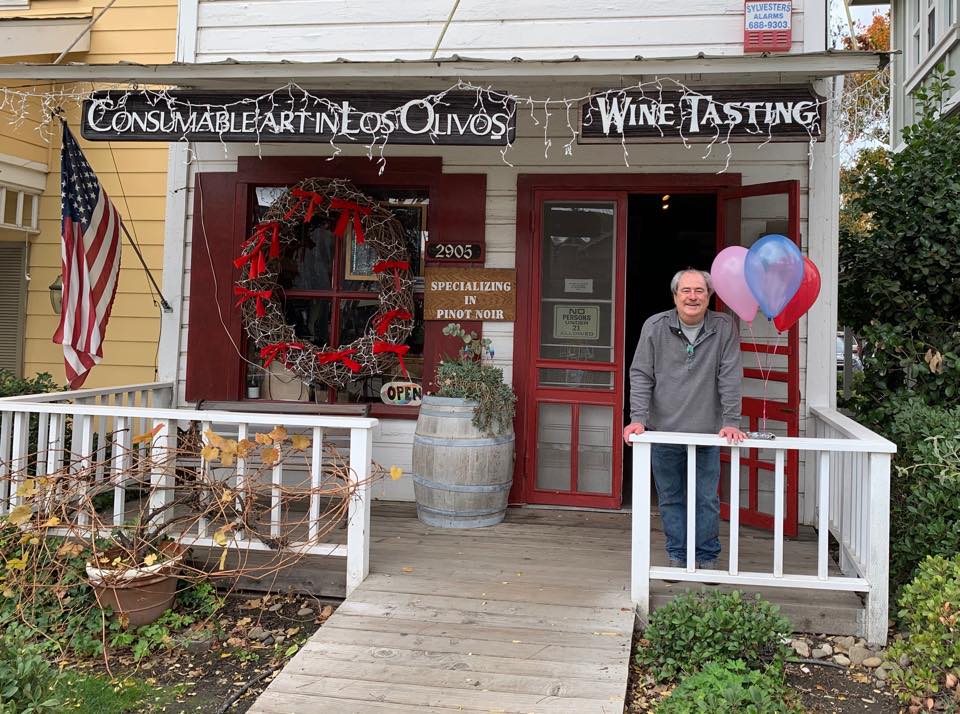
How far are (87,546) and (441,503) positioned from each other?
6.30 feet

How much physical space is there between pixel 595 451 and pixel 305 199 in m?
2.70

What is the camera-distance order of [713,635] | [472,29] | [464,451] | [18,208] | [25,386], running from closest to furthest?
[713,635] → [464,451] → [472,29] → [25,386] → [18,208]

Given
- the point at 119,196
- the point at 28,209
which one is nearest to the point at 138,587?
the point at 119,196

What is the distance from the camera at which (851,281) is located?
497 centimetres

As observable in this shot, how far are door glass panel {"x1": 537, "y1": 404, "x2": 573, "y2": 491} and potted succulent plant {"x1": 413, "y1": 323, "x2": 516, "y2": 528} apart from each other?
527 mm

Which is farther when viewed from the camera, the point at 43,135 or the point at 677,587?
the point at 43,135

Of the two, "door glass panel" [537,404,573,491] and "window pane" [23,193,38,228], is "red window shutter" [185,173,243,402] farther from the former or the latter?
"door glass panel" [537,404,573,491]

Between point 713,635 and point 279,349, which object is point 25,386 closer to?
point 279,349

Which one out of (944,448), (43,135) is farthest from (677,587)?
(43,135)

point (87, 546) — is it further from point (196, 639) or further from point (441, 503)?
point (441, 503)

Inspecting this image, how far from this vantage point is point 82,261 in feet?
15.6

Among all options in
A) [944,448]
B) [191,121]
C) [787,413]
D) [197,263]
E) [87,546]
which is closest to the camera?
[944,448]

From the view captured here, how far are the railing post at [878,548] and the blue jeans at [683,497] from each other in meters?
0.69

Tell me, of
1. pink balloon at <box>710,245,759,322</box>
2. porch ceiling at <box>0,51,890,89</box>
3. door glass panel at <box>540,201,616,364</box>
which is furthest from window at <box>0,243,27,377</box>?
pink balloon at <box>710,245,759,322</box>
